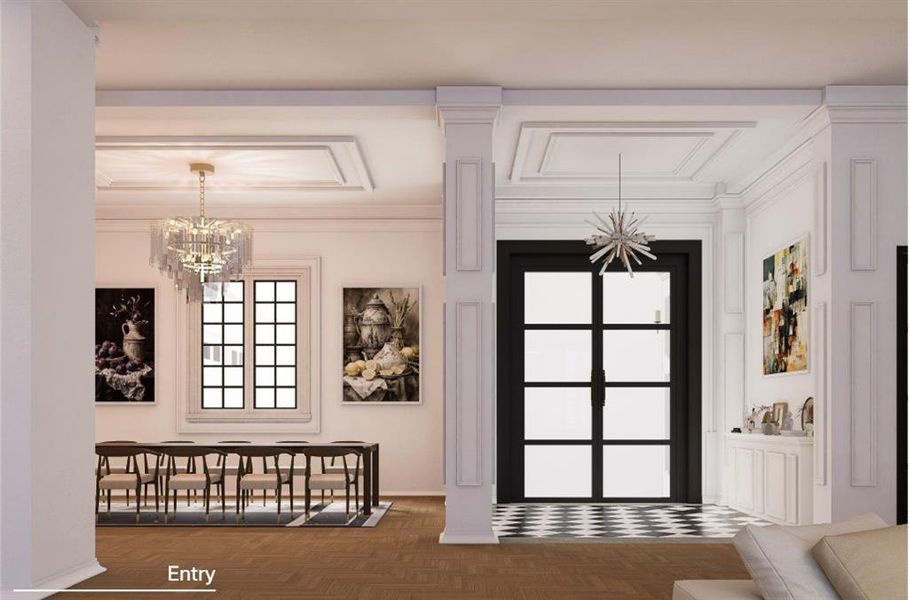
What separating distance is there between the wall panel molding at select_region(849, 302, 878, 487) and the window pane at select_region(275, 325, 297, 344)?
7359 millimetres

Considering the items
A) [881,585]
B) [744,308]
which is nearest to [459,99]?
[744,308]

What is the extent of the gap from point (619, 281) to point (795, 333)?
104 inches

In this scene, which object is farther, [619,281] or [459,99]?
[619,281]

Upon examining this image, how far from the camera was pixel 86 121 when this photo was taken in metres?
6.96

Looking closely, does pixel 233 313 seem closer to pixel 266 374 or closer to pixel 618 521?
pixel 266 374

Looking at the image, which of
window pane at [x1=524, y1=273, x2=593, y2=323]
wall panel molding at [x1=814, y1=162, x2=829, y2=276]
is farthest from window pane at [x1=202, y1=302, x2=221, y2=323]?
wall panel molding at [x1=814, y1=162, x2=829, y2=276]

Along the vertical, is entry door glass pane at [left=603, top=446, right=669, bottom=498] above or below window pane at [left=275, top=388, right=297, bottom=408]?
below

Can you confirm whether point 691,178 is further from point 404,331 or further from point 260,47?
point 260,47

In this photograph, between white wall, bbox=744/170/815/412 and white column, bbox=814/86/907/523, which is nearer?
white column, bbox=814/86/907/523

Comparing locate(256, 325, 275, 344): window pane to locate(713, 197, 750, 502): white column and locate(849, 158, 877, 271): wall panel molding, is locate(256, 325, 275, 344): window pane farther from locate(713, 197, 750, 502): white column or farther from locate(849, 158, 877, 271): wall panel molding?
locate(849, 158, 877, 271): wall panel molding

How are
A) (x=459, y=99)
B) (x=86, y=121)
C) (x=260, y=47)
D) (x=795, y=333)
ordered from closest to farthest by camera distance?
(x=86, y=121)
(x=260, y=47)
(x=459, y=99)
(x=795, y=333)

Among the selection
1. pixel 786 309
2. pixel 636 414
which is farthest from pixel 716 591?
pixel 636 414

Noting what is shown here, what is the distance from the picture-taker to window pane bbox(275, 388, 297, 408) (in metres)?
13.7

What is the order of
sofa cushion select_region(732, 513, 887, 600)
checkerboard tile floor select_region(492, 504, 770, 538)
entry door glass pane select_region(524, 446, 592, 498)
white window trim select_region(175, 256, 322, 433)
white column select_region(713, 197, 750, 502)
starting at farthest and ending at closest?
1. white window trim select_region(175, 256, 322, 433)
2. entry door glass pane select_region(524, 446, 592, 498)
3. white column select_region(713, 197, 750, 502)
4. checkerboard tile floor select_region(492, 504, 770, 538)
5. sofa cushion select_region(732, 513, 887, 600)
